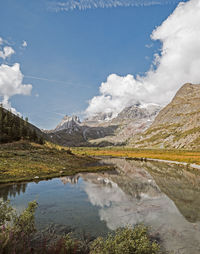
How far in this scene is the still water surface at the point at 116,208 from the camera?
2117 cm

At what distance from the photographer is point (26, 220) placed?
Result: 50.3 ft

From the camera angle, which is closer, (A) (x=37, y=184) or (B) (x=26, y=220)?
(B) (x=26, y=220)

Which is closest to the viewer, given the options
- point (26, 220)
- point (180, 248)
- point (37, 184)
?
point (26, 220)

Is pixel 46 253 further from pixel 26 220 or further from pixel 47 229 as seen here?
pixel 47 229

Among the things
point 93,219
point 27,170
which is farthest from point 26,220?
point 27,170

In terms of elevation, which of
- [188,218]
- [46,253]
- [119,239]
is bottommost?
[188,218]

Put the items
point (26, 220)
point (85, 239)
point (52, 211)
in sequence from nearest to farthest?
point (26, 220)
point (85, 239)
point (52, 211)

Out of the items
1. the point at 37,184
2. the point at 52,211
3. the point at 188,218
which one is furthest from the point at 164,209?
the point at 37,184

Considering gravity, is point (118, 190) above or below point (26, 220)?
below

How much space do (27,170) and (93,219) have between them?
36.3m

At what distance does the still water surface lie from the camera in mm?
21172

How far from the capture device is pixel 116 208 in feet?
96.6

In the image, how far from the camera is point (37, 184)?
4644 cm

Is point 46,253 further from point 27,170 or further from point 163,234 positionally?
point 27,170
